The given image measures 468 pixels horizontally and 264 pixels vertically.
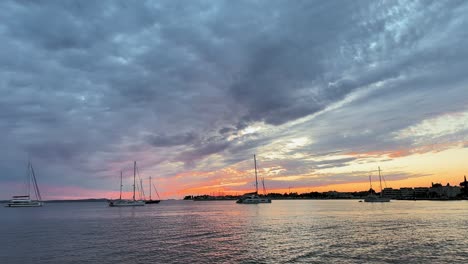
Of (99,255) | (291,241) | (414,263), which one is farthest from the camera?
(291,241)

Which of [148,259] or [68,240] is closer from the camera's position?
[148,259]

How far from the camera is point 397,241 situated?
54.3 metres

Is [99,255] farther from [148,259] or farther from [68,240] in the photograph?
[68,240]

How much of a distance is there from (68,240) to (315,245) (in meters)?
42.3

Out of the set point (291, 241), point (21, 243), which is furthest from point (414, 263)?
point (21, 243)

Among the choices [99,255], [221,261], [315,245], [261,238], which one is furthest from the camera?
[261,238]

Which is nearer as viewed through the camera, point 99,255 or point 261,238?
point 99,255

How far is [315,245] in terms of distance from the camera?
51438 mm

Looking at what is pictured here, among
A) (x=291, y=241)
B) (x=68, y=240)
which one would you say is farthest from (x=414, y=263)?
(x=68, y=240)

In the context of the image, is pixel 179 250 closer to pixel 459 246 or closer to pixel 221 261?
pixel 221 261

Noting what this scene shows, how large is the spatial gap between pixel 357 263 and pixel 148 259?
24.4 meters

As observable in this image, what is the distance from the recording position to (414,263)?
39.1m

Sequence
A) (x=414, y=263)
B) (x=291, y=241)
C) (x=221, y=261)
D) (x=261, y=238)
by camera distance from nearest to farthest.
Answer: (x=414, y=263) → (x=221, y=261) → (x=291, y=241) → (x=261, y=238)

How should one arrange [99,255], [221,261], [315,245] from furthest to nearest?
[315,245] → [99,255] → [221,261]
